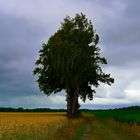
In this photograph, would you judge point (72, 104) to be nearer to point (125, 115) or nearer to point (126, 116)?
point (125, 115)

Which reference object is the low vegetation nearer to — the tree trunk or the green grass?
the green grass

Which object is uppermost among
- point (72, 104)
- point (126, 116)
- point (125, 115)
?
point (72, 104)

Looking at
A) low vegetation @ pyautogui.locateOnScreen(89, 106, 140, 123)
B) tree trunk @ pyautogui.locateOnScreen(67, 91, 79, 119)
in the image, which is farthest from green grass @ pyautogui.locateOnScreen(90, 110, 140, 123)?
tree trunk @ pyautogui.locateOnScreen(67, 91, 79, 119)

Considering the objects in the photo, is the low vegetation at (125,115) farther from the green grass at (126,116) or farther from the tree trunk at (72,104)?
the tree trunk at (72,104)

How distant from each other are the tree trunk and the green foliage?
878 millimetres

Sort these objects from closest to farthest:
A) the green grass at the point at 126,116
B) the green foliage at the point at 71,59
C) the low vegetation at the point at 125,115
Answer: the green grass at the point at 126,116
the low vegetation at the point at 125,115
the green foliage at the point at 71,59

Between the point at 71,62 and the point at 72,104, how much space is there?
933cm

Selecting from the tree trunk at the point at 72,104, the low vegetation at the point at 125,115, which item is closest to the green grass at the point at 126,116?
the low vegetation at the point at 125,115

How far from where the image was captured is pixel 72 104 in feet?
276

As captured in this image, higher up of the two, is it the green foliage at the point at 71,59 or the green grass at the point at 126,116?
the green foliage at the point at 71,59

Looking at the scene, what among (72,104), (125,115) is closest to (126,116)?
(125,115)

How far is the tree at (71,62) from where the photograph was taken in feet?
255

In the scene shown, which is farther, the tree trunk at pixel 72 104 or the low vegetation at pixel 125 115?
the tree trunk at pixel 72 104

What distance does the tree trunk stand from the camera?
273ft
